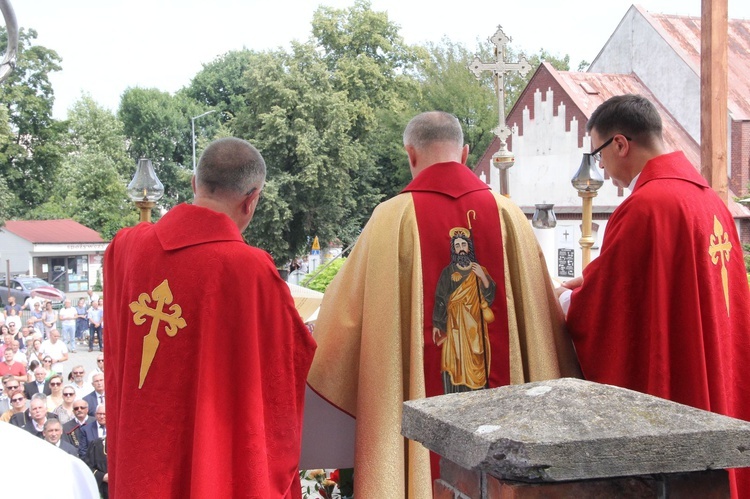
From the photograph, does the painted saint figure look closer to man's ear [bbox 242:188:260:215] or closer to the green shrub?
man's ear [bbox 242:188:260:215]

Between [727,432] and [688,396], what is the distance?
5.71 feet

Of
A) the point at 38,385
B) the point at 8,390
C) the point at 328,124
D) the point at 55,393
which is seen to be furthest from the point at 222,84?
the point at 8,390

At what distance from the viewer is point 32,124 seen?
38500 mm

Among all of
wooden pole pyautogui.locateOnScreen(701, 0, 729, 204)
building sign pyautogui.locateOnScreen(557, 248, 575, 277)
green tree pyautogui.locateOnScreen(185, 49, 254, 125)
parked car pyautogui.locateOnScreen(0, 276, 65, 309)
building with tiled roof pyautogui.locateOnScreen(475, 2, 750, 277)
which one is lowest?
parked car pyautogui.locateOnScreen(0, 276, 65, 309)

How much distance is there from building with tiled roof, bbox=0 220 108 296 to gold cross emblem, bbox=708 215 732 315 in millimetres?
39601

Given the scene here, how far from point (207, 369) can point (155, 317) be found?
0.95 ft

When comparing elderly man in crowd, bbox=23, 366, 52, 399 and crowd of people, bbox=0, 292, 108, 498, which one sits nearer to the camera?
crowd of people, bbox=0, 292, 108, 498

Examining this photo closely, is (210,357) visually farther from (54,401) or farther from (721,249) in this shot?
(54,401)

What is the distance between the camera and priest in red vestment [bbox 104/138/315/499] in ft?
10.3

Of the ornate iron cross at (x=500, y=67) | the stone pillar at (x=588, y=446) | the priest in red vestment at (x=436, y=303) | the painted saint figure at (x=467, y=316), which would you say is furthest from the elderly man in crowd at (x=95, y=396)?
the stone pillar at (x=588, y=446)

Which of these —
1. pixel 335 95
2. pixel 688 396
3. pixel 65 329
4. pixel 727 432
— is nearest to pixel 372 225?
pixel 688 396

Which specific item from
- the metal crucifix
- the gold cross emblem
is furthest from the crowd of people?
the gold cross emblem

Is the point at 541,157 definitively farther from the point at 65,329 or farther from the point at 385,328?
the point at 385,328

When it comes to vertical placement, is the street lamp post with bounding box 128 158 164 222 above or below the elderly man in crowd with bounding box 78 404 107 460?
above
